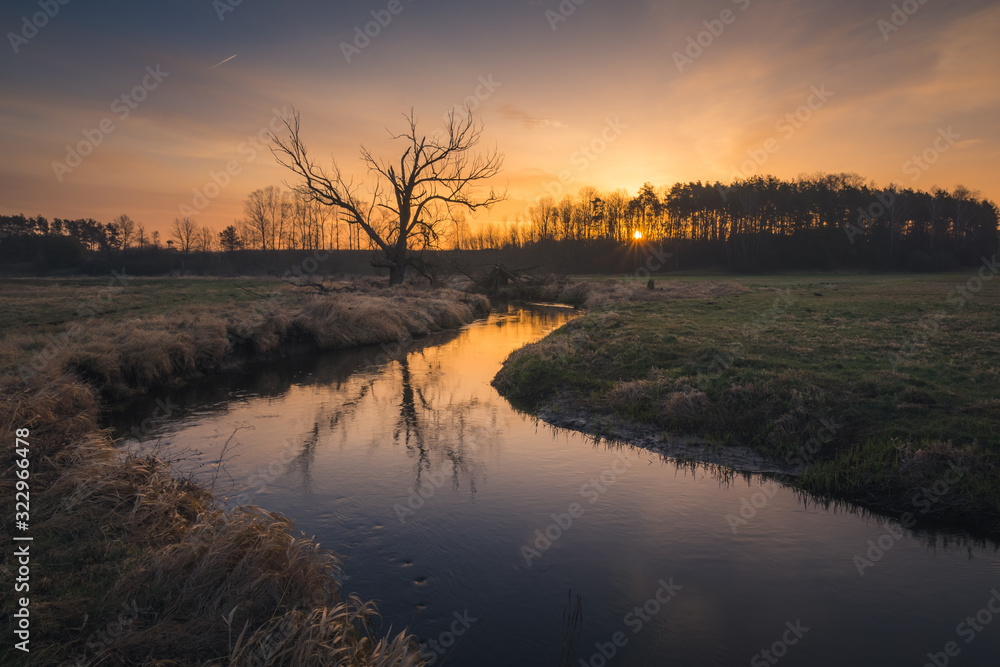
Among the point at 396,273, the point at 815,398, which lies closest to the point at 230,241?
the point at 396,273

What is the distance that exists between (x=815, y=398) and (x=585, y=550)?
574cm

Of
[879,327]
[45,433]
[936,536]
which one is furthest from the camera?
[879,327]

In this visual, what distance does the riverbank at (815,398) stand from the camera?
280 inches

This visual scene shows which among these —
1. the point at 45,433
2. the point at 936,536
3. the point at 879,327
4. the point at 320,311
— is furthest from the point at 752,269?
the point at 45,433

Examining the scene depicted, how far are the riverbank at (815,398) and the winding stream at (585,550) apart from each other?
73cm

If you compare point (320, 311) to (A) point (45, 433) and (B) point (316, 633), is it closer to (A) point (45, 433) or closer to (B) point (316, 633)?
(A) point (45, 433)

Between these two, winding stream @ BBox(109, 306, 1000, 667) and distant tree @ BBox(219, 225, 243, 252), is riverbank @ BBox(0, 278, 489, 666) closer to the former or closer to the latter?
winding stream @ BBox(109, 306, 1000, 667)

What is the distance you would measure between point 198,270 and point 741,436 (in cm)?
7264

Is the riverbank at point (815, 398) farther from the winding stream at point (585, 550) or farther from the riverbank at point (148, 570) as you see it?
the riverbank at point (148, 570)

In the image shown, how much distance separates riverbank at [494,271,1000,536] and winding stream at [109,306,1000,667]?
2.40 ft

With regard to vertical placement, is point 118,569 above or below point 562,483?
above

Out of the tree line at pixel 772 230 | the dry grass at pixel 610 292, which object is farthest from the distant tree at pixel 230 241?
the dry grass at pixel 610 292

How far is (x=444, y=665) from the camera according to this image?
441 centimetres

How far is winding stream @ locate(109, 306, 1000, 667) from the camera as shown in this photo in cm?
471
